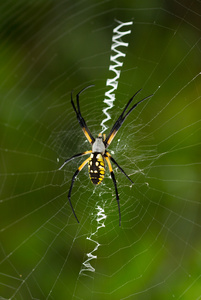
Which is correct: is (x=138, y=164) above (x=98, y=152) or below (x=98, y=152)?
below

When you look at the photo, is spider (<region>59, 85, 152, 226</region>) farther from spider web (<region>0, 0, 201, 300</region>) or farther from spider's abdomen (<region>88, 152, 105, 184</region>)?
spider web (<region>0, 0, 201, 300</region>)

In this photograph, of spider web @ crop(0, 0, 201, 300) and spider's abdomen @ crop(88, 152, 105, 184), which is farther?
spider's abdomen @ crop(88, 152, 105, 184)

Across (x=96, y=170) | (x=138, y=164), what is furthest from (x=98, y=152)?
(x=138, y=164)

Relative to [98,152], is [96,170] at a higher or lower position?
lower

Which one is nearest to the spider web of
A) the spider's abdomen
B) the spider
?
the spider

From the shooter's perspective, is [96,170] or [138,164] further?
[138,164]

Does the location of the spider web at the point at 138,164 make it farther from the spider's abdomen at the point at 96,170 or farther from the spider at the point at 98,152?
the spider's abdomen at the point at 96,170

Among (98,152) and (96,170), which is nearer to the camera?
(96,170)

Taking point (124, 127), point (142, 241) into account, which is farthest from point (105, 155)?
point (142, 241)

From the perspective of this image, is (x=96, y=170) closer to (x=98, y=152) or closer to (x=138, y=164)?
(x=98, y=152)
